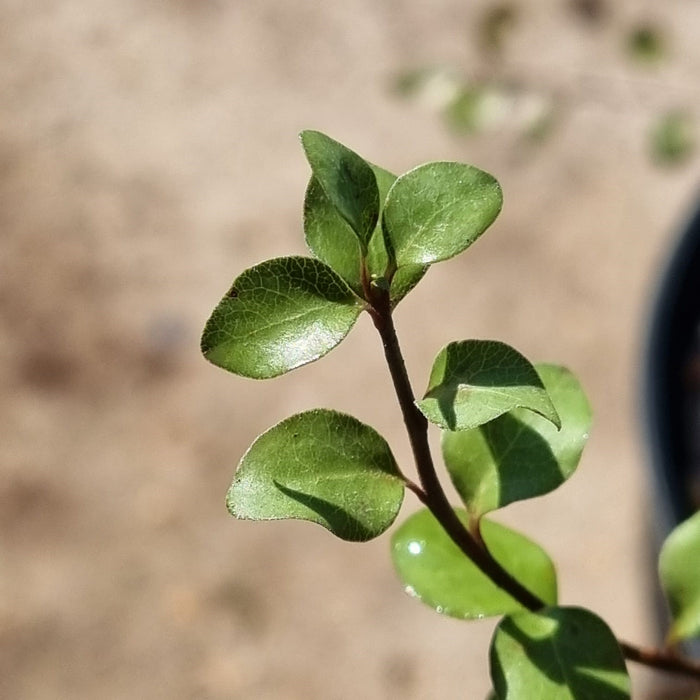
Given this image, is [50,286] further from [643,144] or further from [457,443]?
[457,443]

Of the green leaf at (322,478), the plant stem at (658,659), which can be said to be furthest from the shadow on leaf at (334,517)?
the plant stem at (658,659)

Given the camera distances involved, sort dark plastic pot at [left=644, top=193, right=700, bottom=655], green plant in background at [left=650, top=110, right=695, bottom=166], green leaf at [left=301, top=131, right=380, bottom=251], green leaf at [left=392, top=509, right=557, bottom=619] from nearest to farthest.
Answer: green leaf at [left=301, top=131, right=380, bottom=251] < green leaf at [left=392, top=509, right=557, bottom=619] < dark plastic pot at [left=644, top=193, right=700, bottom=655] < green plant in background at [left=650, top=110, right=695, bottom=166]

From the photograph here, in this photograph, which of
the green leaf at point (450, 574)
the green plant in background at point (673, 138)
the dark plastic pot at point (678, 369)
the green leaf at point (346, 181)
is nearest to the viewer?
the green leaf at point (346, 181)

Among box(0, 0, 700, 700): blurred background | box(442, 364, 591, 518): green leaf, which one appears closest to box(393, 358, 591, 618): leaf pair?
box(442, 364, 591, 518): green leaf

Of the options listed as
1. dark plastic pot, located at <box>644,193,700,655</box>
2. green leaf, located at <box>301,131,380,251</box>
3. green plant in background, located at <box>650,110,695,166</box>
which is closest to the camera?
green leaf, located at <box>301,131,380,251</box>

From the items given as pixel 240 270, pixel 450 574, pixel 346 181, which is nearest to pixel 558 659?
pixel 450 574

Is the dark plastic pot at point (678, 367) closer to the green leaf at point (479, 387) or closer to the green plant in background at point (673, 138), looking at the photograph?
the green plant in background at point (673, 138)

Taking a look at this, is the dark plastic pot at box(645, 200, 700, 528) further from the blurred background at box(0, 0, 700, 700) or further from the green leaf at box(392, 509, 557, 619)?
the green leaf at box(392, 509, 557, 619)
